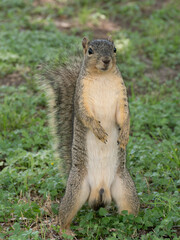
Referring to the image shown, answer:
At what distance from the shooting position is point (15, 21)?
22.3 feet

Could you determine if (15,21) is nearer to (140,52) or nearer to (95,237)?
(140,52)

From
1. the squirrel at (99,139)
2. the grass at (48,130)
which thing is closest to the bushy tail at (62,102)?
the grass at (48,130)

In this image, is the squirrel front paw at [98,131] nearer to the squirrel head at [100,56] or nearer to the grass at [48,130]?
the squirrel head at [100,56]

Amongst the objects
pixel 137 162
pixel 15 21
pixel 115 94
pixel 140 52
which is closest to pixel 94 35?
pixel 140 52

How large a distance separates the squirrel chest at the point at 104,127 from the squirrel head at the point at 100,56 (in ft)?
0.25

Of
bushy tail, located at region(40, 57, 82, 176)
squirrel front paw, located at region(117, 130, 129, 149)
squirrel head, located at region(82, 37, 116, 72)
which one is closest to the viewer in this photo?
squirrel head, located at region(82, 37, 116, 72)

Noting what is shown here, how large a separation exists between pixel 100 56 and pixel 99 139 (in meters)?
0.53

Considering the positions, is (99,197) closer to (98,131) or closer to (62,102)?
(98,131)

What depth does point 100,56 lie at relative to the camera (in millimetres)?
2727

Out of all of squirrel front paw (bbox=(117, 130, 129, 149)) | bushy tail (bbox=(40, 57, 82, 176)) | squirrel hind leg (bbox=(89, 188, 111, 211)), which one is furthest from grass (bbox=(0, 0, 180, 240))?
squirrel front paw (bbox=(117, 130, 129, 149))

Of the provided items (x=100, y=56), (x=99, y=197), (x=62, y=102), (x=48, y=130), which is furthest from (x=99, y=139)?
(x=48, y=130)

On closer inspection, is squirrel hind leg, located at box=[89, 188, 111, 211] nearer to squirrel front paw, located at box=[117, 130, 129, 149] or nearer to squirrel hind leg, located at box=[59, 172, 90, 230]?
squirrel hind leg, located at box=[59, 172, 90, 230]

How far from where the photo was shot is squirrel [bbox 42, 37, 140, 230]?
2.75 meters

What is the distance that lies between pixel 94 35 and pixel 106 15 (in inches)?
43.2
